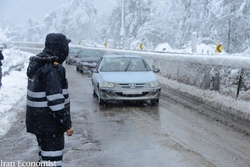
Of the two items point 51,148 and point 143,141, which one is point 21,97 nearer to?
point 143,141

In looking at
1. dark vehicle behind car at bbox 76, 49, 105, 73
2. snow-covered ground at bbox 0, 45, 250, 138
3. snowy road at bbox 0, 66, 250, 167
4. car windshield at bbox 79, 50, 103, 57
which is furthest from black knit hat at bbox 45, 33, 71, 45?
car windshield at bbox 79, 50, 103, 57

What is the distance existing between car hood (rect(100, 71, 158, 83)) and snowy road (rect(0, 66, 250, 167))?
1.06 meters

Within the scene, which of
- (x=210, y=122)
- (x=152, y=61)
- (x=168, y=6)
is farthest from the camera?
(x=168, y=6)

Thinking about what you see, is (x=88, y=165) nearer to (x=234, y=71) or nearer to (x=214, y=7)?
(x=234, y=71)

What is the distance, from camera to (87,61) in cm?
2322

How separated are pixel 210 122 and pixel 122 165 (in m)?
3.48

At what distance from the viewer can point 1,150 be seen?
5.96 m

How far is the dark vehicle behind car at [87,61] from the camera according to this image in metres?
22.3

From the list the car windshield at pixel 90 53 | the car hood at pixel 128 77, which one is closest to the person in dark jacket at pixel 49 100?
the car hood at pixel 128 77

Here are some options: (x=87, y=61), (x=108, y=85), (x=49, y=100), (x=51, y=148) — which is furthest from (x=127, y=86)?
(x=87, y=61)

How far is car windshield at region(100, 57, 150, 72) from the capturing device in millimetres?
11305

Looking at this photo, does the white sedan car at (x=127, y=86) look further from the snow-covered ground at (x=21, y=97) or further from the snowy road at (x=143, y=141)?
the snow-covered ground at (x=21, y=97)

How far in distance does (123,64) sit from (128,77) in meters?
1.25

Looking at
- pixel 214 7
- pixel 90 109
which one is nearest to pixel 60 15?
pixel 214 7
